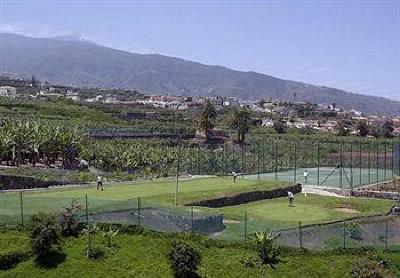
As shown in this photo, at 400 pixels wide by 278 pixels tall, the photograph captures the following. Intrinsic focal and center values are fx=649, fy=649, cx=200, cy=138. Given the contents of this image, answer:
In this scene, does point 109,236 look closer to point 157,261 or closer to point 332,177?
point 157,261

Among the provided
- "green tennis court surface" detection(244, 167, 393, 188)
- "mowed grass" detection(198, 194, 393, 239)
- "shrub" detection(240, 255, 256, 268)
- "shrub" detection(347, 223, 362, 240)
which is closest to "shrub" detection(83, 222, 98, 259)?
"shrub" detection(240, 255, 256, 268)

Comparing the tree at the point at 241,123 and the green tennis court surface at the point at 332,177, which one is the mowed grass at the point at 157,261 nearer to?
the green tennis court surface at the point at 332,177

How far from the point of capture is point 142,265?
23.6 meters

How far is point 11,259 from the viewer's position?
23375 mm

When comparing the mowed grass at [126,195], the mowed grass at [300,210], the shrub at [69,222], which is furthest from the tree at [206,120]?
the shrub at [69,222]

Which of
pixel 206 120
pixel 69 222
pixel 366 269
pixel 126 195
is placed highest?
pixel 206 120

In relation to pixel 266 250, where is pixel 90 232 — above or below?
above

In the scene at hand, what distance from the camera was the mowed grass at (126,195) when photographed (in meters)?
28.0

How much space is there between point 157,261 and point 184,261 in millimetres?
1534

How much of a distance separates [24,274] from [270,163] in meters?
41.1

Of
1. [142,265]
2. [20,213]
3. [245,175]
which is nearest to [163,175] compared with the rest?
[245,175]

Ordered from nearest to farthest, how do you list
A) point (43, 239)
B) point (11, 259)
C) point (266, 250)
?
point (43, 239) → point (11, 259) → point (266, 250)

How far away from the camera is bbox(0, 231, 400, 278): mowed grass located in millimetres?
23078

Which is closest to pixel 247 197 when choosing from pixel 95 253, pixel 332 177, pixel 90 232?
pixel 332 177
